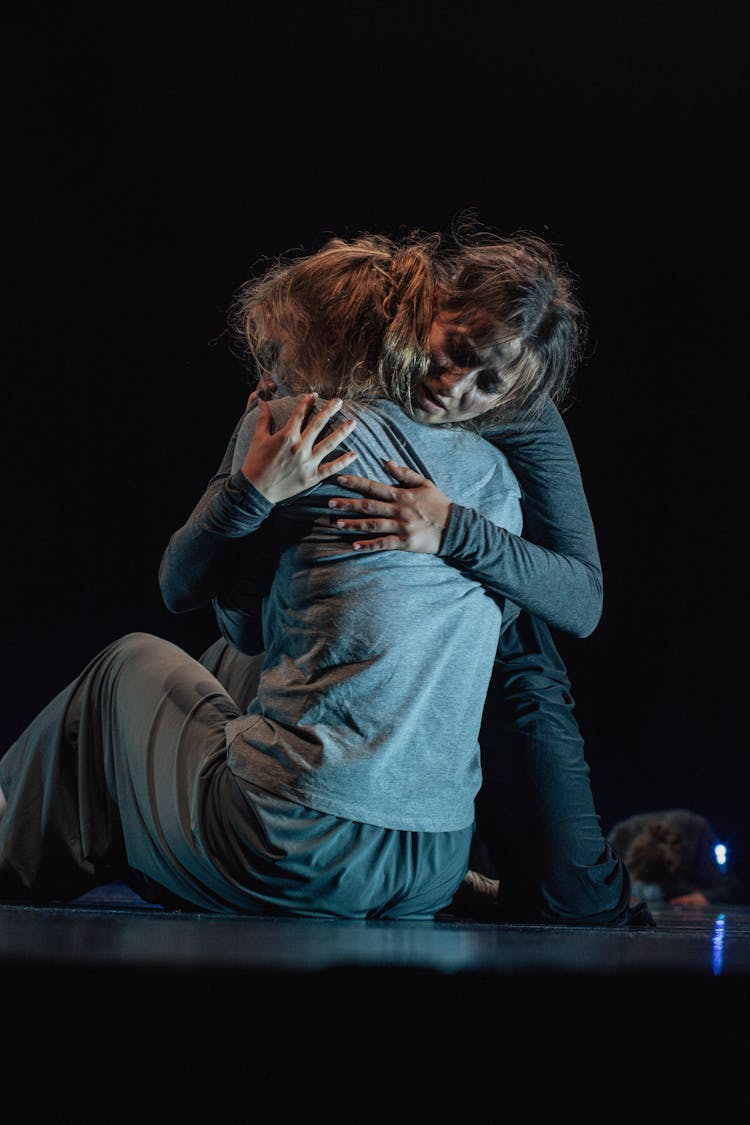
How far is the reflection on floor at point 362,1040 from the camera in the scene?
0.49 meters

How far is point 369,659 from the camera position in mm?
972

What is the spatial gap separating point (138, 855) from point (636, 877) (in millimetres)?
2222

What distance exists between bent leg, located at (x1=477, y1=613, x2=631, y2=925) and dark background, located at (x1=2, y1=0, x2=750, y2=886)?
204 centimetres

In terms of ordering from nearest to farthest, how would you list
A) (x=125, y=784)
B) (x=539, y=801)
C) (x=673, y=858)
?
1. (x=125, y=784)
2. (x=539, y=801)
3. (x=673, y=858)

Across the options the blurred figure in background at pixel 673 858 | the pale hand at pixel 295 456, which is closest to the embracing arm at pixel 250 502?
the pale hand at pixel 295 456

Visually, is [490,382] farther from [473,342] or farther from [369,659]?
[369,659]

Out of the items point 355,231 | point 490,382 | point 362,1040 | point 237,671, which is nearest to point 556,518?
point 490,382

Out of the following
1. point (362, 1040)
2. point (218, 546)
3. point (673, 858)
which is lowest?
point (673, 858)

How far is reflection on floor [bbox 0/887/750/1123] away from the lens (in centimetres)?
49

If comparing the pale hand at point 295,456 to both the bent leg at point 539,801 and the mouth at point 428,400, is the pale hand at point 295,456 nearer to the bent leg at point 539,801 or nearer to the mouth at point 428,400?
the mouth at point 428,400

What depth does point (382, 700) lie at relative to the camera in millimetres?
972

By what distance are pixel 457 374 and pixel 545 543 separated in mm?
237

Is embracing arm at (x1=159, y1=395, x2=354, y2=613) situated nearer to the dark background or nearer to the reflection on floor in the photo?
the reflection on floor

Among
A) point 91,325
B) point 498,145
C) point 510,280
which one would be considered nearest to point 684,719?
point 498,145
